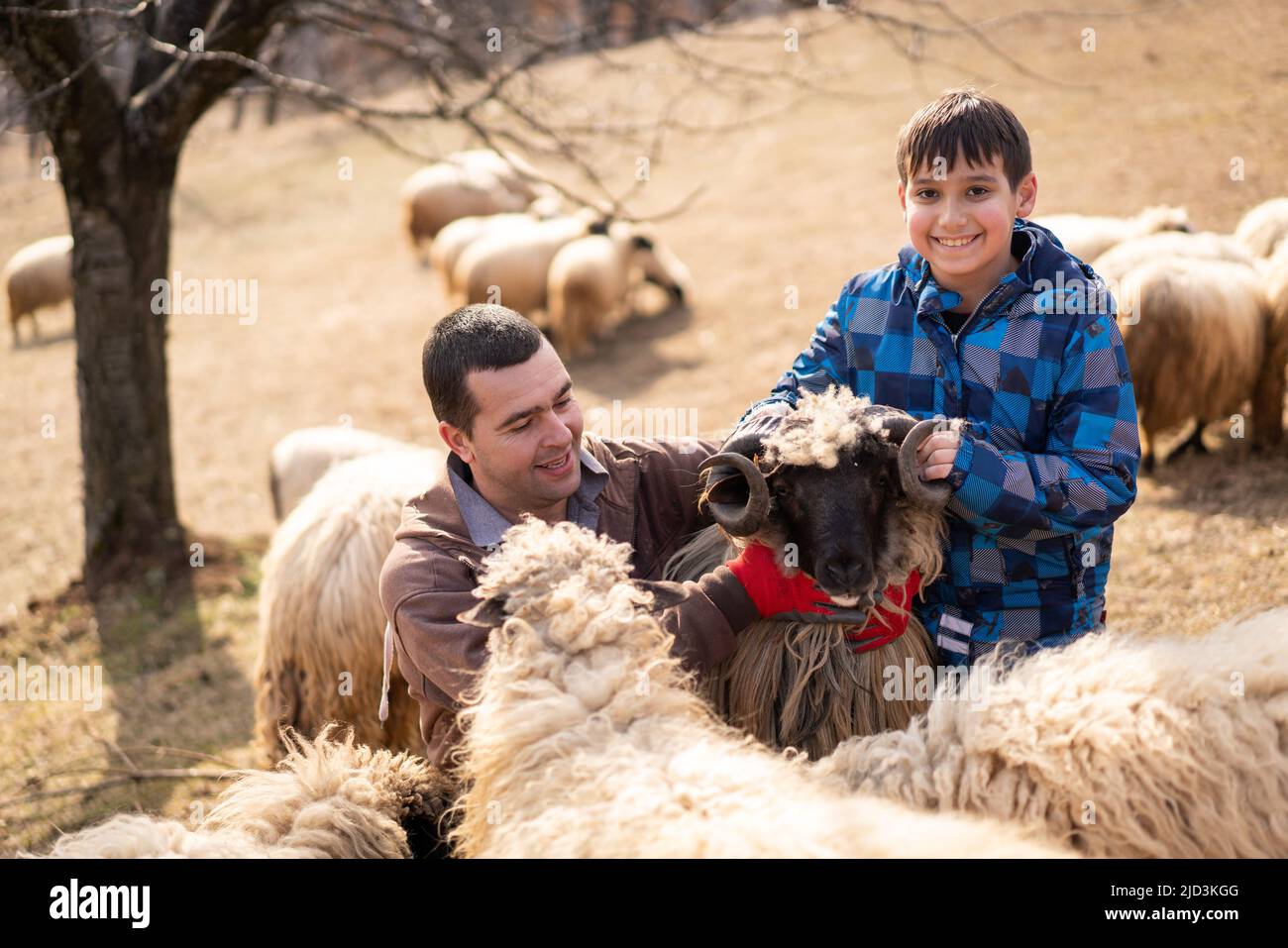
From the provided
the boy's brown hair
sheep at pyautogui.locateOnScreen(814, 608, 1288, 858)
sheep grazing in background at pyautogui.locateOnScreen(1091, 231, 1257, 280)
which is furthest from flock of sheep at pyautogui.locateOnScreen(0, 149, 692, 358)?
sheep at pyautogui.locateOnScreen(814, 608, 1288, 858)

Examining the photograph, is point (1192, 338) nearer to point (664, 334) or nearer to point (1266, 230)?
point (1266, 230)

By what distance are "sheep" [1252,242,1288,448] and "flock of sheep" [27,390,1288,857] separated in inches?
172

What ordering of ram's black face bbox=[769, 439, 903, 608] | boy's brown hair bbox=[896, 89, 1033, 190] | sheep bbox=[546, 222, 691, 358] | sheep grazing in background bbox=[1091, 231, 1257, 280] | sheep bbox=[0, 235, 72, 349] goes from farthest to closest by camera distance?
sheep bbox=[0, 235, 72, 349] → sheep bbox=[546, 222, 691, 358] → sheep grazing in background bbox=[1091, 231, 1257, 280] → boy's brown hair bbox=[896, 89, 1033, 190] → ram's black face bbox=[769, 439, 903, 608]

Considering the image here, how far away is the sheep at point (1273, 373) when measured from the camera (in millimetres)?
6371

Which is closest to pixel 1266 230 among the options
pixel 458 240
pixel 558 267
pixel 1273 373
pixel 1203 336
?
pixel 1273 373

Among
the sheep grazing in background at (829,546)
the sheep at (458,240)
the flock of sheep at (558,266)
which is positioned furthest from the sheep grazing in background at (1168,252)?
the sheep at (458,240)

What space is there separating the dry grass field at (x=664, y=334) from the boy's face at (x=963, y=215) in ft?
1.77

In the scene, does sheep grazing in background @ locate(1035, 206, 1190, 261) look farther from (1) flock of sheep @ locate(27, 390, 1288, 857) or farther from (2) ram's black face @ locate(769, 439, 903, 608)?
(1) flock of sheep @ locate(27, 390, 1288, 857)

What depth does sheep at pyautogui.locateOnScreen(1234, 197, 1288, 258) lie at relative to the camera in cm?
718

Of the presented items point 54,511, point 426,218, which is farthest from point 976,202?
point 426,218

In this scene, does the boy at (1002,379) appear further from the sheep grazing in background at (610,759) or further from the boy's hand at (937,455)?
the sheep grazing in background at (610,759)

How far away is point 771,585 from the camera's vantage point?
290 centimetres

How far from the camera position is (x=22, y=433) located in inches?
501
